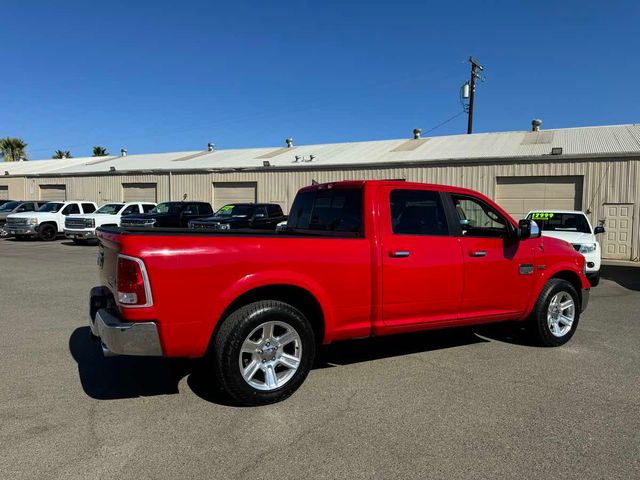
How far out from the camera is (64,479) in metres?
2.91

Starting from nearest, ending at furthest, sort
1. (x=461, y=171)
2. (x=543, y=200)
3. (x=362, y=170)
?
(x=543, y=200), (x=461, y=171), (x=362, y=170)

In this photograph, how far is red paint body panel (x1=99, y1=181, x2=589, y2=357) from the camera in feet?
12.0

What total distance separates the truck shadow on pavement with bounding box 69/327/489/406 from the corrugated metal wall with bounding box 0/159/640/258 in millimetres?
13391

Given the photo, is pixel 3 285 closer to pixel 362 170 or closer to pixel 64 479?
pixel 64 479

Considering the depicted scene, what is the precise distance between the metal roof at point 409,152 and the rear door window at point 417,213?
14682 millimetres

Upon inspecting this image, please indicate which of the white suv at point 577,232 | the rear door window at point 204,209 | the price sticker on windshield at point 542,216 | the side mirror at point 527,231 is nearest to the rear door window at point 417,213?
the side mirror at point 527,231

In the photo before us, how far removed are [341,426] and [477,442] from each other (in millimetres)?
954

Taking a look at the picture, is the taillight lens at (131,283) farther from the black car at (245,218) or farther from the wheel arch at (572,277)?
the black car at (245,218)

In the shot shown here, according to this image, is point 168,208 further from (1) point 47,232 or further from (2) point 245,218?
(1) point 47,232

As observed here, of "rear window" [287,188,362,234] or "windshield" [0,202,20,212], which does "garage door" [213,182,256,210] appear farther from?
"rear window" [287,188,362,234]

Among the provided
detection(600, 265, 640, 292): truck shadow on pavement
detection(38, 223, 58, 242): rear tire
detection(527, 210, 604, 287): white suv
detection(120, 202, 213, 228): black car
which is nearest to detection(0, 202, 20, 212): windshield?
detection(38, 223, 58, 242): rear tire

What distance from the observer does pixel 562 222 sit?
1190cm

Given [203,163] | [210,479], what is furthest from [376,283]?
[203,163]

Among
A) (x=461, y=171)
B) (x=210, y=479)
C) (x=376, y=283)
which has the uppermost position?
(x=461, y=171)
